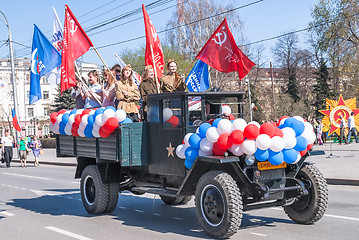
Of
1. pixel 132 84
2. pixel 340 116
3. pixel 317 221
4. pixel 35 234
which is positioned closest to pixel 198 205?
pixel 317 221

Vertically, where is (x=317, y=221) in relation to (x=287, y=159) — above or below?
below

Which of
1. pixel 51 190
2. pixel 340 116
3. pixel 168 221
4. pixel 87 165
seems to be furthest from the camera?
pixel 340 116

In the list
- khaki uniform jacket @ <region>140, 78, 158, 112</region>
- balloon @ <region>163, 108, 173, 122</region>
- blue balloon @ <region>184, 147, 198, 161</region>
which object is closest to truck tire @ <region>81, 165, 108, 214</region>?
khaki uniform jacket @ <region>140, 78, 158, 112</region>

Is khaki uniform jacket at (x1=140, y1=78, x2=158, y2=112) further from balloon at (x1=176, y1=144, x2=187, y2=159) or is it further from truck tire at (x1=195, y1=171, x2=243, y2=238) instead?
truck tire at (x1=195, y1=171, x2=243, y2=238)

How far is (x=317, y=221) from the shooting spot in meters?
7.54

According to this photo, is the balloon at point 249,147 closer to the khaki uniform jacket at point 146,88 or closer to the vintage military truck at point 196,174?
the vintage military truck at point 196,174

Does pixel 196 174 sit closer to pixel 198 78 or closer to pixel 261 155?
pixel 261 155

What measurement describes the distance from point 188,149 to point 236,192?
989 mm

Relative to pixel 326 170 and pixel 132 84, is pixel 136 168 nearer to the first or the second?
pixel 132 84

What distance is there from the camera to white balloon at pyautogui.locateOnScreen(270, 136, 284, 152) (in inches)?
253

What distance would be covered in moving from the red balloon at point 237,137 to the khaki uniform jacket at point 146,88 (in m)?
2.71

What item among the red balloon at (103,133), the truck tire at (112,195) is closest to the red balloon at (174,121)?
the red balloon at (103,133)

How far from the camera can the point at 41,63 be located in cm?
1202

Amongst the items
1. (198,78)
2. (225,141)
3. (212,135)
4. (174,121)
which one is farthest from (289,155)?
(198,78)
